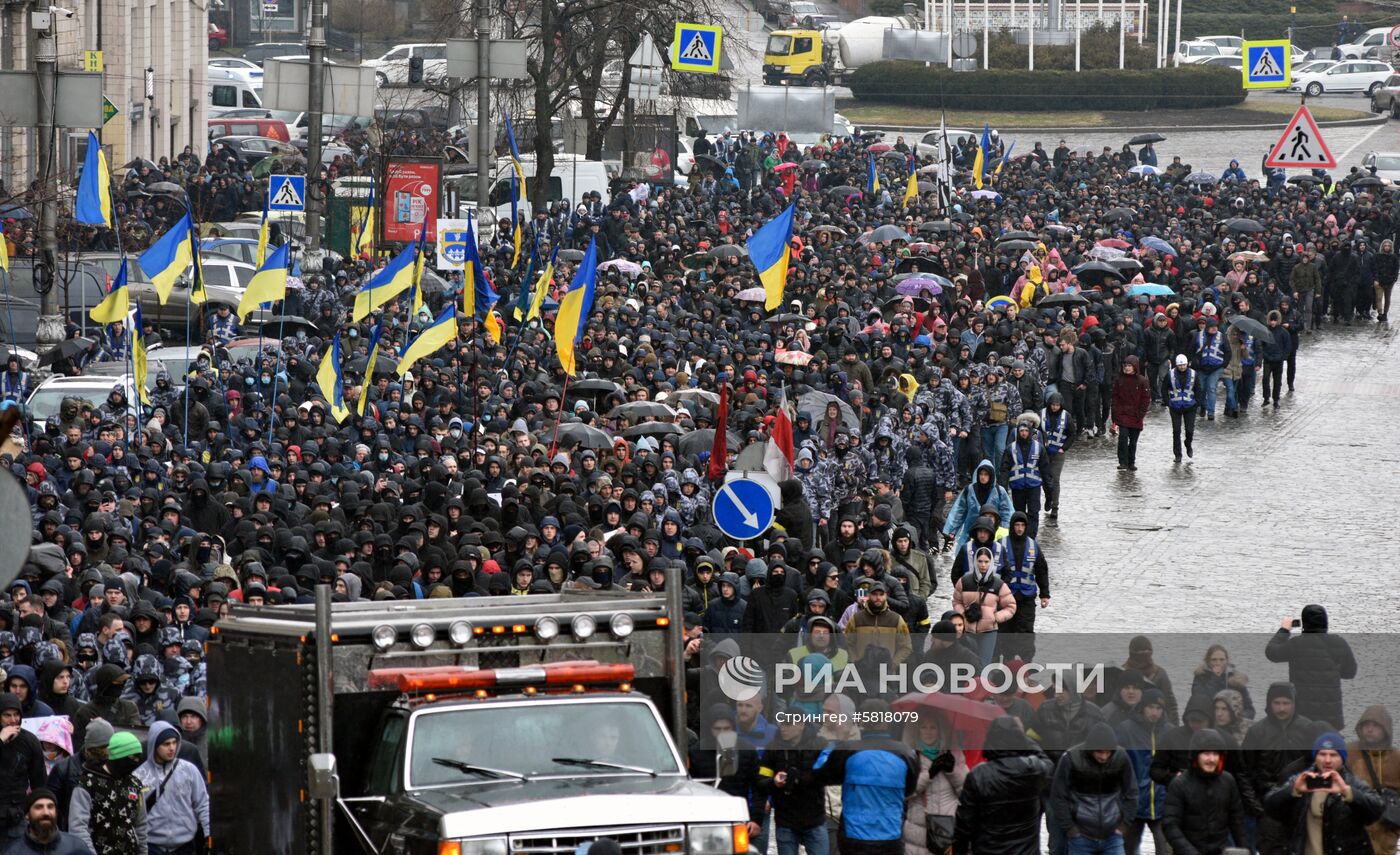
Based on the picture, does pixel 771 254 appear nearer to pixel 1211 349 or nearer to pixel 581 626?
pixel 1211 349

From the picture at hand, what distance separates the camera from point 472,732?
390 inches

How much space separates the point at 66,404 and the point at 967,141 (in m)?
34.4

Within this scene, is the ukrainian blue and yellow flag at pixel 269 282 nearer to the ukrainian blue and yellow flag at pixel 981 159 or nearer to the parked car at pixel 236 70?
the ukrainian blue and yellow flag at pixel 981 159

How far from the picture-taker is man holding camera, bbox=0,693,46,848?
40.1ft

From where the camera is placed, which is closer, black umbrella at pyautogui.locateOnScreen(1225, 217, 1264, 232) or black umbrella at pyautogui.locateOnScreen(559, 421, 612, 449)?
black umbrella at pyautogui.locateOnScreen(559, 421, 612, 449)

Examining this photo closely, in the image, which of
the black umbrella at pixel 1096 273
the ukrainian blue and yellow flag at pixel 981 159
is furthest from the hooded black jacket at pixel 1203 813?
the ukrainian blue and yellow flag at pixel 981 159

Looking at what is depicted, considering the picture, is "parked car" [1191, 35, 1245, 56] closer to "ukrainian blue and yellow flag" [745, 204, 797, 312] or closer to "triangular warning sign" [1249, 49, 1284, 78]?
"triangular warning sign" [1249, 49, 1284, 78]

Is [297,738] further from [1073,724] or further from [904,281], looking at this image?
[904,281]

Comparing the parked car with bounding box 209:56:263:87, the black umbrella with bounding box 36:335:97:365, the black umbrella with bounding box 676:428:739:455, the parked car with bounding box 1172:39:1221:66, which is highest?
the parked car with bounding box 1172:39:1221:66

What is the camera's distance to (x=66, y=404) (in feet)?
71.5

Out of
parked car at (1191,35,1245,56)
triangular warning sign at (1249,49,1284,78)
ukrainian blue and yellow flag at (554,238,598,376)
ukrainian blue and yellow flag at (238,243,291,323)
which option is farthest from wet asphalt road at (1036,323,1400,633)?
parked car at (1191,35,1245,56)

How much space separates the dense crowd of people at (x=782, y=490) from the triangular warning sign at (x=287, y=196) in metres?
1.32

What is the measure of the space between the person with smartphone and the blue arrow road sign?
6.58m

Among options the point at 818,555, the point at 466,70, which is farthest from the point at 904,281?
the point at 818,555
